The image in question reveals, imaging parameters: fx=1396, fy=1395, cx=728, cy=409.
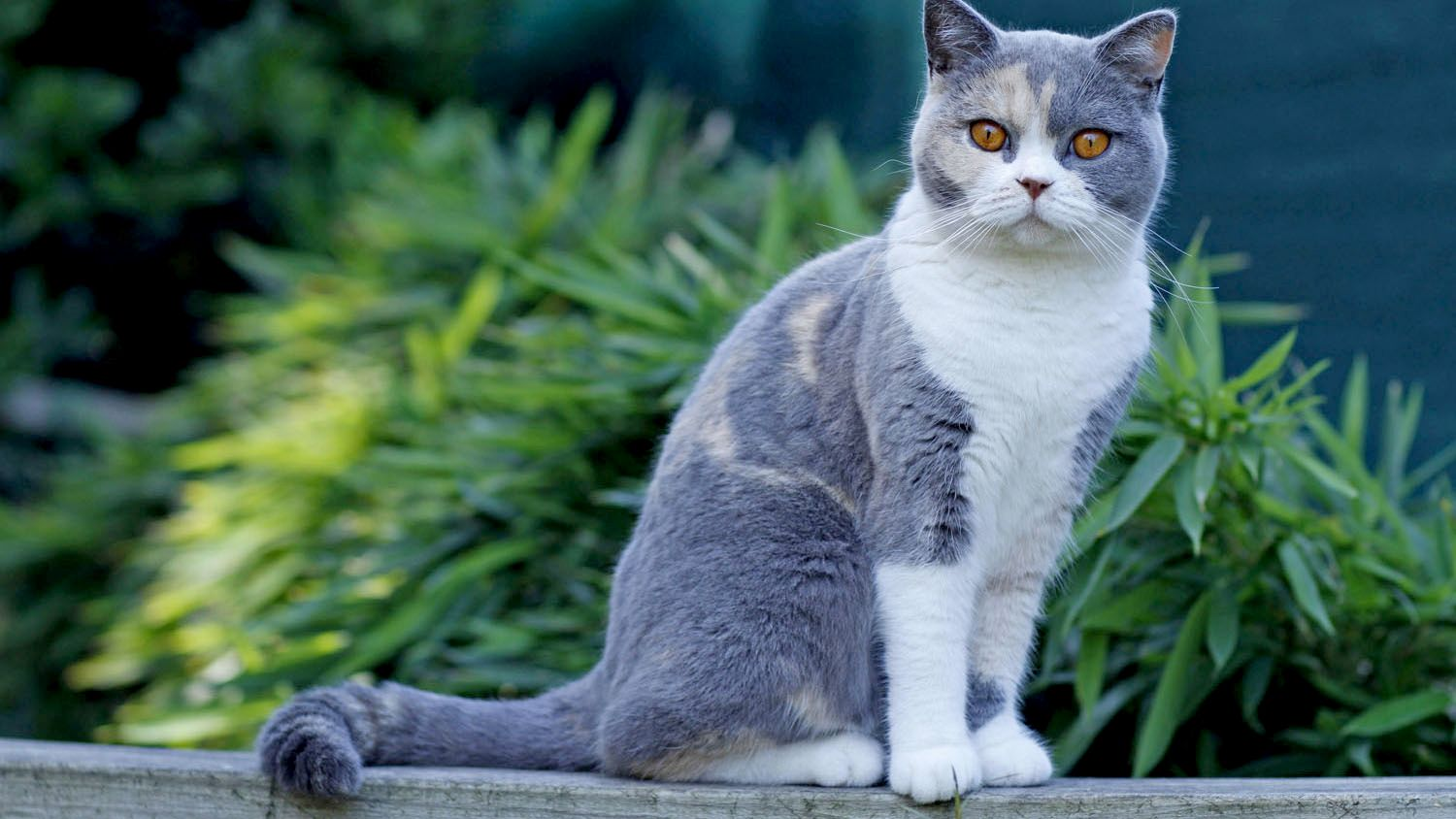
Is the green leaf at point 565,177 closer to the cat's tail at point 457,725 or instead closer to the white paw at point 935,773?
the cat's tail at point 457,725

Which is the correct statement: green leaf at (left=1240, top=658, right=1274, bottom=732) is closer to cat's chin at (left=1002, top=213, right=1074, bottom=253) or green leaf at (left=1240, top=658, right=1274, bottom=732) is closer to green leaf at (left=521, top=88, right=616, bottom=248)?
cat's chin at (left=1002, top=213, right=1074, bottom=253)

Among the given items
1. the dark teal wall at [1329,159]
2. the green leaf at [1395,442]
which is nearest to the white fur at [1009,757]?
the green leaf at [1395,442]

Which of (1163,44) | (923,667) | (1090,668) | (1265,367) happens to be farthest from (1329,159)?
(923,667)

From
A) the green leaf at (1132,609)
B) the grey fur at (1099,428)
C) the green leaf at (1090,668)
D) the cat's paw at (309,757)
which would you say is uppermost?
the grey fur at (1099,428)

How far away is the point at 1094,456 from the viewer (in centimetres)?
176

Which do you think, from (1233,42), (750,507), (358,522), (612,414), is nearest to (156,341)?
(358,522)

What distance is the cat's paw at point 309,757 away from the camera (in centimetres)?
165

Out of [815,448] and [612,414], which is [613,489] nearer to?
[612,414]

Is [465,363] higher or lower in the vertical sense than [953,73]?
lower

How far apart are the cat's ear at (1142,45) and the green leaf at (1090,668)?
3.35 feet

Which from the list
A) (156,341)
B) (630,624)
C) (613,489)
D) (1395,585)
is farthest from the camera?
(156,341)

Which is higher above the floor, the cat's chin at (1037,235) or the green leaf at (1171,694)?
the cat's chin at (1037,235)

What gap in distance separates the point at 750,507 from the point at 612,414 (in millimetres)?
1390

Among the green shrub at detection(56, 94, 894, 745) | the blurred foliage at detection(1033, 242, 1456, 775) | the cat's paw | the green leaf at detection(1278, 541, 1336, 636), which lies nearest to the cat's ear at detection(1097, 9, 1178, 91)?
the blurred foliage at detection(1033, 242, 1456, 775)
